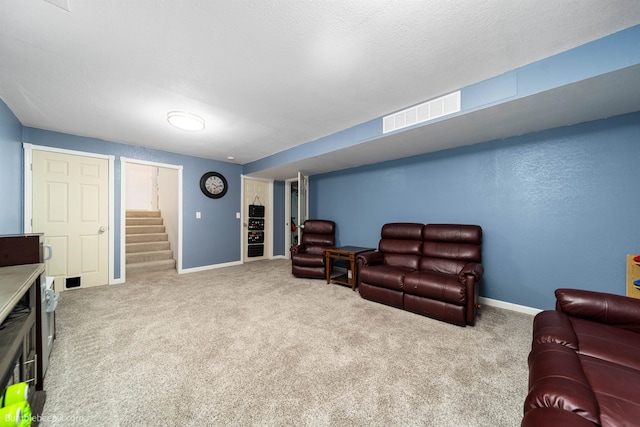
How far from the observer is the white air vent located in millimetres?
2291

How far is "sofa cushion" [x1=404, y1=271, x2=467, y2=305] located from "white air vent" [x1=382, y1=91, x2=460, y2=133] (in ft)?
5.70

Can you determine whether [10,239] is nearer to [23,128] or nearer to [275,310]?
[275,310]

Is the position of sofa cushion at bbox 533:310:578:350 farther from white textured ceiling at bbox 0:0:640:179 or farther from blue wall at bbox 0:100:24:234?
blue wall at bbox 0:100:24:234

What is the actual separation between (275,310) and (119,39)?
2.79 meters

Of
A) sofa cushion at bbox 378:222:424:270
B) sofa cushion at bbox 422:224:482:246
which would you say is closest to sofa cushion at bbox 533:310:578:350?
sofa cushion at bbox 422:224:482:246

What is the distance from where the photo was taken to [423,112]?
2488 mm

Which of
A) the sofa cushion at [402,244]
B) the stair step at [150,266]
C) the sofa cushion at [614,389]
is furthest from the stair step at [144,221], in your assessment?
the sofa cushion at [614,389]

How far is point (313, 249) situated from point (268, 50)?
344cm

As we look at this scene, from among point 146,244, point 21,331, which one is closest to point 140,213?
point 146,244

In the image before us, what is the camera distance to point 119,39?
1632 millimetres

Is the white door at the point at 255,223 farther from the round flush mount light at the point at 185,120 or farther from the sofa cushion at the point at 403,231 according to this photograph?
the sofa cushion at the point at 403,231

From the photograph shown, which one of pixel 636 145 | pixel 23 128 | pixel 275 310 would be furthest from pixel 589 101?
pixel 23 128

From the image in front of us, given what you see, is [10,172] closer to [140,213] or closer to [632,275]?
[140,213]

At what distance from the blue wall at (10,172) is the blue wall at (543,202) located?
195 inches
